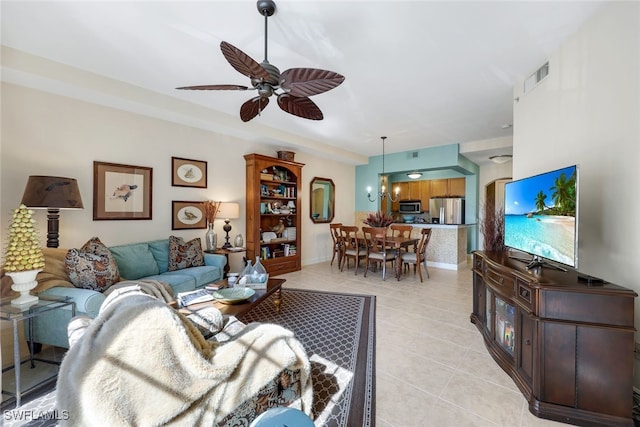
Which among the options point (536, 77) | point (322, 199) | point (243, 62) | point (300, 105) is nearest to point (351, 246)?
point (322, 199)

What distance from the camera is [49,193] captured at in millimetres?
2426

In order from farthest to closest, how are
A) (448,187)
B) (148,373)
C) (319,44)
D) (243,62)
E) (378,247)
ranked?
1. (448,187)
2. (378,247)
3. (319,44)
4. (243,62)
5. (148,373)

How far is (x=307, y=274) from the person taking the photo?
16.7ft

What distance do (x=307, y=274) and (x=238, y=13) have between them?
4150mm

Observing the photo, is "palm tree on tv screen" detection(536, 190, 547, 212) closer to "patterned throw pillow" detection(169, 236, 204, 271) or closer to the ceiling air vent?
the ceiling air vent

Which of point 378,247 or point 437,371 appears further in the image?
point 378,247

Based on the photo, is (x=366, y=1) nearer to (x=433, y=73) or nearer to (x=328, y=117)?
(x=433, y=73)

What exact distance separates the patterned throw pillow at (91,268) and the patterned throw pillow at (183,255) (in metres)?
0.78

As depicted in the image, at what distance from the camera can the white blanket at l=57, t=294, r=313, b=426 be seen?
883 mm

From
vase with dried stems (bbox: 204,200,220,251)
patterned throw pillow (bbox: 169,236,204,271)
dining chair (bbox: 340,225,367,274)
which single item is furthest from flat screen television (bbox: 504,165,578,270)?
vase with dried stems (bbox: 204,200,220,251)

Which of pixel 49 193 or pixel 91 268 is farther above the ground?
pixel 49 193

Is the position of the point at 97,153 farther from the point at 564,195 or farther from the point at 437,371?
the point at 564,195

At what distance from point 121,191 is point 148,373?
3140 mm

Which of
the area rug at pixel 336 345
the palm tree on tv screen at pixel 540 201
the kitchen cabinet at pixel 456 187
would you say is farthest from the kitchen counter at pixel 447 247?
the palm tree on tv screen at pixel 540 201
